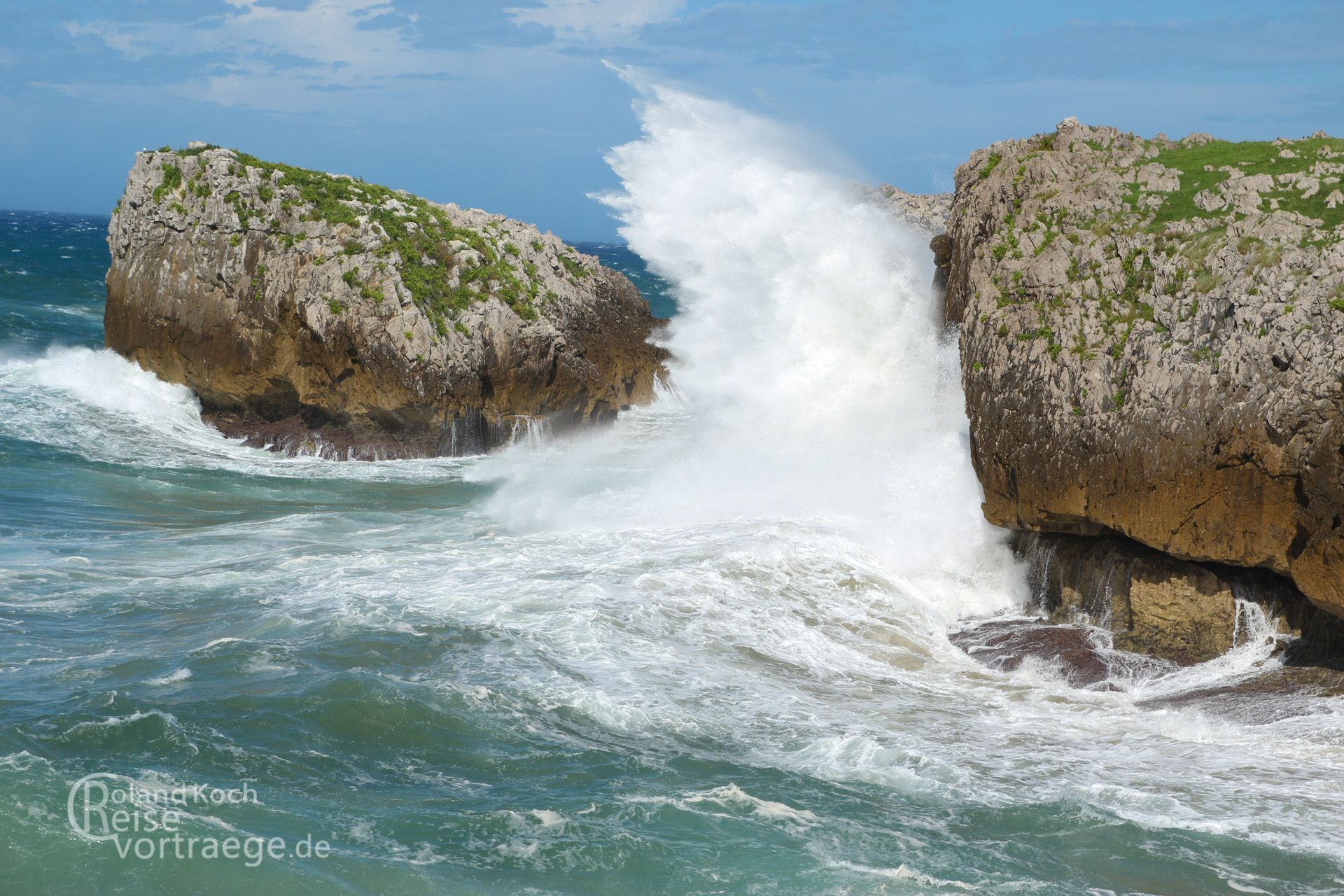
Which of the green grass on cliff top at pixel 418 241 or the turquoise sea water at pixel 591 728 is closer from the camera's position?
the turquoise sea water at pixel 591 728

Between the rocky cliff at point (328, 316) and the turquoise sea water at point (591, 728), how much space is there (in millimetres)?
5497

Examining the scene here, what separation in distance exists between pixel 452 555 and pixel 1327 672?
8924mm

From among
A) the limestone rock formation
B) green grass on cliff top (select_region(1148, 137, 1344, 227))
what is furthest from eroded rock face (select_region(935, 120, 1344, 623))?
the limestone rock formation

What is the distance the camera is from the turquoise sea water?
683 cm

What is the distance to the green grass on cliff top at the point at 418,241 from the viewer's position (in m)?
21.5

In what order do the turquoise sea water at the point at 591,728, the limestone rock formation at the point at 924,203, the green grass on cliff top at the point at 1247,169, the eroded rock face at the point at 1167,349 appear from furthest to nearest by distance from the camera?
1. the limestone rock formation at the point at 924,203
2. the green grass on cliff top at the point at 1247,169
3. the eroded rock face at the point at 1167,349
4. the turquoise sea water at the point at 591,728

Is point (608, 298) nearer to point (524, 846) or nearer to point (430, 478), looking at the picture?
point (430, 478)

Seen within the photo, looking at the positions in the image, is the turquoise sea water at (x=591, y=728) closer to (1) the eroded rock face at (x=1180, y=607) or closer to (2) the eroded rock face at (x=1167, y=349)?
(1) the eroded rock face at (x=1180, y=607)

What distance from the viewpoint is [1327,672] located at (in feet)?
32.6

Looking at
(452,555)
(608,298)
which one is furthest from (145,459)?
(608,298)

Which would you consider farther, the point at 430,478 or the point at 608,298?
the point at 608,298

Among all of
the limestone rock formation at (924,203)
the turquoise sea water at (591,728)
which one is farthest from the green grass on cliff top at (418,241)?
the limestone rock formation at (924,203)

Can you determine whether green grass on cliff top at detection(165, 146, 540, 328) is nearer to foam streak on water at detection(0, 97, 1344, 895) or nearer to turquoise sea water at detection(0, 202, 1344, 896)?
foam streak on water at detection(0, 97, 1344, 895)

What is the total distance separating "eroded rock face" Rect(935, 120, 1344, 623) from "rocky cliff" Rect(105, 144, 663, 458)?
10.3 m
